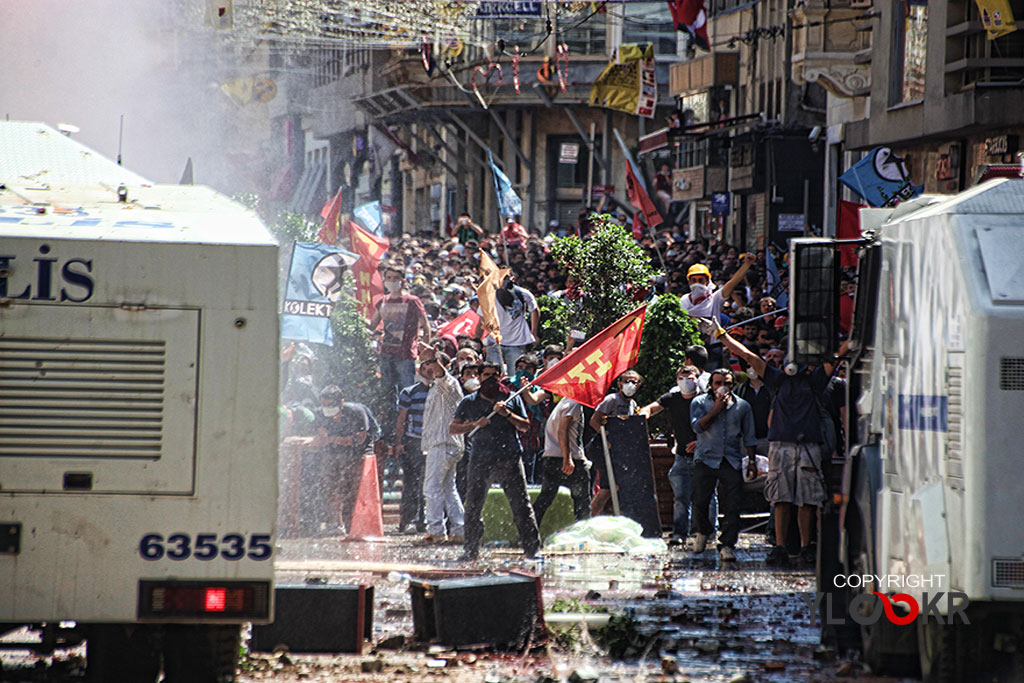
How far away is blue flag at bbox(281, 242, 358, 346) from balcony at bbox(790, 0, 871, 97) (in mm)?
12606

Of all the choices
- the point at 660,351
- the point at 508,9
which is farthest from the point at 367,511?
the point at 508,9

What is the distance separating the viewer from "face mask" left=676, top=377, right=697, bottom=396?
46.7ft

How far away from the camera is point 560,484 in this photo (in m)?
14.4

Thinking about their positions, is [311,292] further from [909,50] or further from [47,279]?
[47,279]

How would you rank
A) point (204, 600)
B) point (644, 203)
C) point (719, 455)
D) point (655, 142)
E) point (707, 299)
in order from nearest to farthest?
point (204, 600), point (719, 455), point (707, 299), point (644, 203), point (655, 142)

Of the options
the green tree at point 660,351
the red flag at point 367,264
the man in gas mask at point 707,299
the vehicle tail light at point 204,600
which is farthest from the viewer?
the red flag at point 367,264

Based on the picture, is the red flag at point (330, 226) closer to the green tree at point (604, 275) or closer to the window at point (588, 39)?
the green tree at point (604, 275)

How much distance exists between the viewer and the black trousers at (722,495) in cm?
1356

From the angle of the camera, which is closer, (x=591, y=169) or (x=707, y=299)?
(x=707, y=299)

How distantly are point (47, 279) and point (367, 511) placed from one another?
8459mm

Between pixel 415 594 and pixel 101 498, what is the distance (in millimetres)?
3185

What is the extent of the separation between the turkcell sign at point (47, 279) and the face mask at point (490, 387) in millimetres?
7424

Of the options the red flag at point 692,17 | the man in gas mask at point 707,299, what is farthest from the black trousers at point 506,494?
the red flag at point 692,17

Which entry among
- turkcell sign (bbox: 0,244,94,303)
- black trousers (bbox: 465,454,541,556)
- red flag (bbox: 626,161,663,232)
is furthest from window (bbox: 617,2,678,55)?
turkcell sign (bbox: 0,244,94,303)
